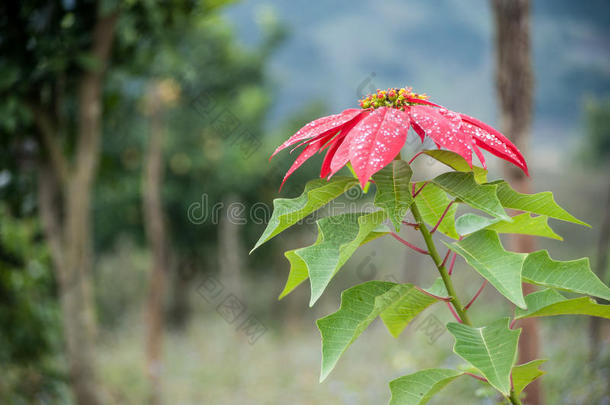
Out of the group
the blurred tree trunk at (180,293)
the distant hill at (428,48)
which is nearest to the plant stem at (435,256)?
the distant hill at (428,48)

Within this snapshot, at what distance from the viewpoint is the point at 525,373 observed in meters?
0.71

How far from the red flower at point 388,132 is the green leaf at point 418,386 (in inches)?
13.0

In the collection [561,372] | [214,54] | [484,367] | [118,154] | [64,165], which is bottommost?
[561,372]

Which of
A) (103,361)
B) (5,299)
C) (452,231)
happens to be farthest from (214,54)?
(452,231)

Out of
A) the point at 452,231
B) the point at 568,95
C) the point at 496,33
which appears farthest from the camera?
the point at 568,95

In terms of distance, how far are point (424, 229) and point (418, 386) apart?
0.24 metres

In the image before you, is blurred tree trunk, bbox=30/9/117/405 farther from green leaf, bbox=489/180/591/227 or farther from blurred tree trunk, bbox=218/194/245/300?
blurred tree trunk, bbox=218/194/245/300

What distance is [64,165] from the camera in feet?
8.86

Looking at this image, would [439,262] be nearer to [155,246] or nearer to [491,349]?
[491,349]

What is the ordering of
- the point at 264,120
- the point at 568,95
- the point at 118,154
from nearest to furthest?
the point at 118,154 → the point at 264,120 → the point at 568,95

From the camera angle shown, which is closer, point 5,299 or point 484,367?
Answer: point 484,367

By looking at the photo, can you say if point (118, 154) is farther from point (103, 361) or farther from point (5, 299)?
point (5, 299)

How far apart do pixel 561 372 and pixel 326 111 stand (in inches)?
283

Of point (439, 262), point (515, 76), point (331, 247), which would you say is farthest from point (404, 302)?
point (515, 76)
